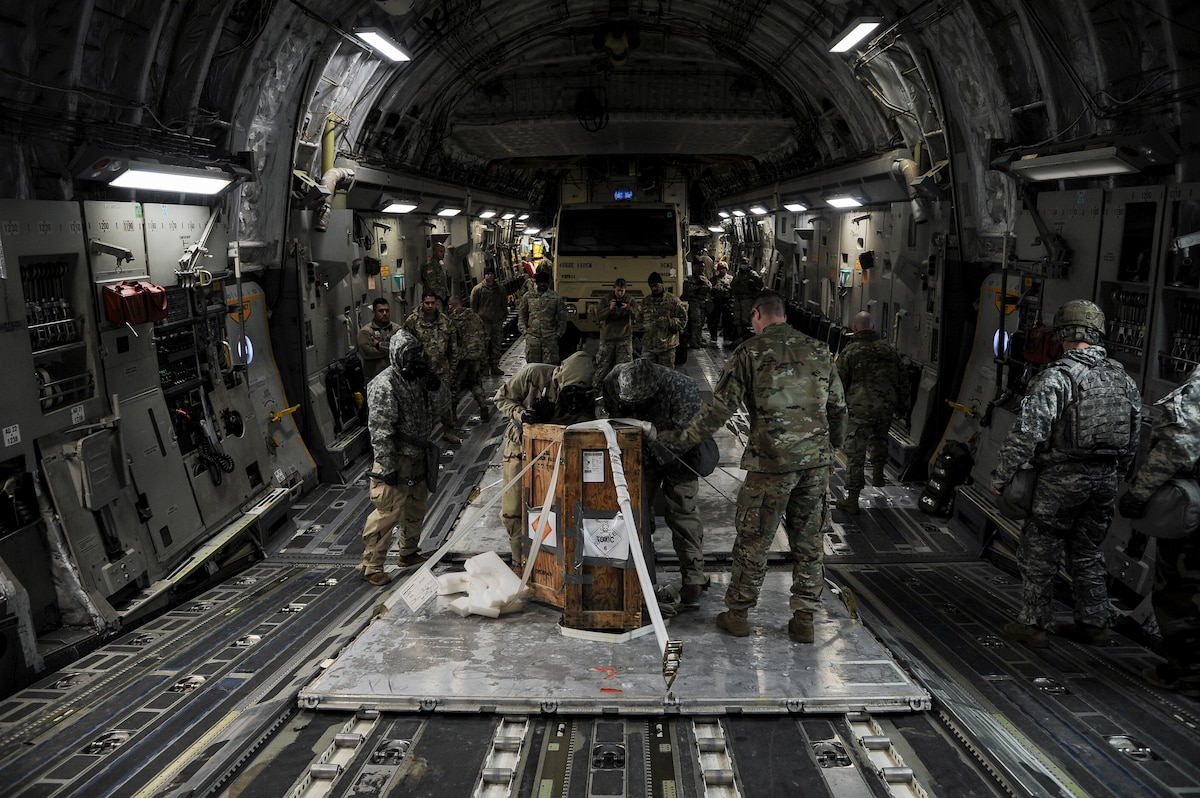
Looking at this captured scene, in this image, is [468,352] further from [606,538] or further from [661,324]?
[606,538]

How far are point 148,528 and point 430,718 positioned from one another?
3.20 meters

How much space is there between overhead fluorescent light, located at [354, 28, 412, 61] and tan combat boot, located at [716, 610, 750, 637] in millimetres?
5753

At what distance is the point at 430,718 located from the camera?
411 cm

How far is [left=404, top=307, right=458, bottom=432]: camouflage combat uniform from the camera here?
33.0 feet

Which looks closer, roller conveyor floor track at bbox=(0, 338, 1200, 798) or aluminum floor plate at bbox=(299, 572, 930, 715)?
roller conveyor floor track at bbox=(0, 338, 1200, 798)

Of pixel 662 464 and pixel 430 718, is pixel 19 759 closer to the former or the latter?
Answer: pixel 430 718

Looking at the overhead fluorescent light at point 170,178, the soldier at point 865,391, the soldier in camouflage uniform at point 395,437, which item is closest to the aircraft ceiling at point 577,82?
the overhead fluorescent light at point 170,178

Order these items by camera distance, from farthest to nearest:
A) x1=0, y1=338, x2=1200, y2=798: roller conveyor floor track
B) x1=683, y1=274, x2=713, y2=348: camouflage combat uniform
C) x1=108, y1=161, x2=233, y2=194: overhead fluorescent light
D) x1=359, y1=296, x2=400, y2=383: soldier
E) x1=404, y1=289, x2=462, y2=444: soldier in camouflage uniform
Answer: x1=683, y1=274, x2=713, y2=348: camouflage combat uniform → x1=404, y1=289, x2=462, y2=444: soldier in camouflage uniform → x1=359, y1=296, x2=400, y2=383: soldier → x1=108, y1=161, x2=233, y2=194: overhead fluorescent light → x1=0, y1=338, x2=1200, y2=798: roller conveyor floor track

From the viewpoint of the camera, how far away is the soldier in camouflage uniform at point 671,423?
17.6ft

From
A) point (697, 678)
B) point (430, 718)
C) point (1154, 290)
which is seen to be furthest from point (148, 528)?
point (1154, 290)

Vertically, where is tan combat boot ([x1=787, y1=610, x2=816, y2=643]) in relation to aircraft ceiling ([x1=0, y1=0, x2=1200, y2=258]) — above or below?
below

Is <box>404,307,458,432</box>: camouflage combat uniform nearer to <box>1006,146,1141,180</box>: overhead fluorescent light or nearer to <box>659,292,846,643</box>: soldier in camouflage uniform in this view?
<box>659,292,846,643</box>: soldier in camouflage uniform

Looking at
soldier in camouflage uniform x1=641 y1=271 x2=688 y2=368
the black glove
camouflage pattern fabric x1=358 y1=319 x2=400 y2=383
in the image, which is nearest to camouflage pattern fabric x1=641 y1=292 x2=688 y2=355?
soldier in camouflage uniform x1=641 y1=271 x2=688 y2=368

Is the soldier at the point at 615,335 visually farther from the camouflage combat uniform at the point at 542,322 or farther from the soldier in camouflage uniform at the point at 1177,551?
the soldier in camouflage uniform at the point at 1177,551
